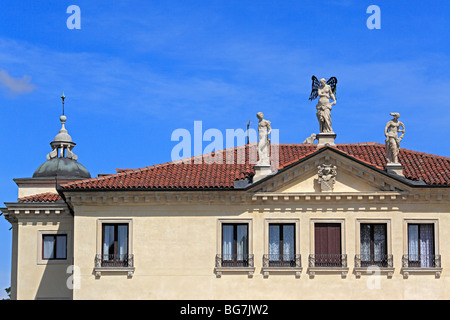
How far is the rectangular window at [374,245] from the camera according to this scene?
150 ft

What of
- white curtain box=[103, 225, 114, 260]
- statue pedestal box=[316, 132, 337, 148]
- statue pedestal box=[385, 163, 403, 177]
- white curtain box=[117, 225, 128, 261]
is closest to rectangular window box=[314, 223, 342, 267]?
statue pedestal box=[385, 163, 403, 177]

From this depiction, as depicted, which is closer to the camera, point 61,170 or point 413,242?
point 413,242

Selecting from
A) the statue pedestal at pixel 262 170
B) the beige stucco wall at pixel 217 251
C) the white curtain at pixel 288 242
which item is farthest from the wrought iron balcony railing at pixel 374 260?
the statue pedestal at pixel 262 170

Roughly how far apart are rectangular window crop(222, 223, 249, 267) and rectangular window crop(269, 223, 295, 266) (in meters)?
1.15

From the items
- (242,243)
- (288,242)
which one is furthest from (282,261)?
(242,243)

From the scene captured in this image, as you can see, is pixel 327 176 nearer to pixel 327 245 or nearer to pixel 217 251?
pixel 327 245

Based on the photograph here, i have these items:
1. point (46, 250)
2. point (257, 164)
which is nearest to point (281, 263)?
point (257, 164)

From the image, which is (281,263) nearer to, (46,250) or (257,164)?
(257,164)

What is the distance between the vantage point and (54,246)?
51156mm

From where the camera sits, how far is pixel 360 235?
4581cm

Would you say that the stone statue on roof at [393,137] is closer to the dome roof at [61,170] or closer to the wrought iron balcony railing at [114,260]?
the wrought iron balcony railing at [114,260]

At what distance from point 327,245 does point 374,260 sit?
216 cm

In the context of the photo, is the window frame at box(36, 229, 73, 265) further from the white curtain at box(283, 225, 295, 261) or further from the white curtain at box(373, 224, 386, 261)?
the white curtain at box(373, 224, 386, 261)
